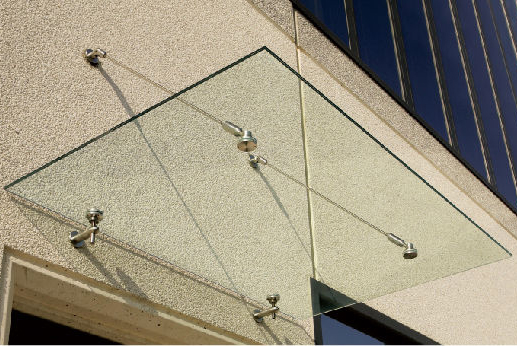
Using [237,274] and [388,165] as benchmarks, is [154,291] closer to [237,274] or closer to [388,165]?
[237,274]

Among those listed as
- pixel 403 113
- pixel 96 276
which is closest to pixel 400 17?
pixel 403 113

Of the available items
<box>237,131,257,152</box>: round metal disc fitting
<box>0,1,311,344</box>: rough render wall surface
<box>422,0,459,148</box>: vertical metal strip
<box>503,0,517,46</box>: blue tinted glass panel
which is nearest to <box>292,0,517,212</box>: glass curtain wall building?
<box>422,0,459,148</box>: vertical metal strip

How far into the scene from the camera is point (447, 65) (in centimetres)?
980

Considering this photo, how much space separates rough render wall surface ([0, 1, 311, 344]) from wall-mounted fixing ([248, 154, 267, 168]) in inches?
30.1

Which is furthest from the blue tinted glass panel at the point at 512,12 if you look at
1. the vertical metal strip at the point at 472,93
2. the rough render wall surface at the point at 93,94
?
the rough render wall surface at the point at 93,94

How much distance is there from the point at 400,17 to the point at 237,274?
5991mm

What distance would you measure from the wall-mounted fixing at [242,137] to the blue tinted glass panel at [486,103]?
301 inches

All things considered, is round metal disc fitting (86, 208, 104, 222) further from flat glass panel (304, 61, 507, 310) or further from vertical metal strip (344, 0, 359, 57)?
vertical metal strip (344, 0, 359, 57)

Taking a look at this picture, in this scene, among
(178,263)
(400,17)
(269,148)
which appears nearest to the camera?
(269,148)

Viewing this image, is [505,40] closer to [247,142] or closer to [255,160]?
[255,160]

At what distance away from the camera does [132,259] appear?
11.2ft

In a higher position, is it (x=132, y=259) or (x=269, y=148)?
(x=269, y=148)

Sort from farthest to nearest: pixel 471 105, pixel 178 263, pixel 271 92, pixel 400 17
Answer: pixel 471 105
pixel 400 17
pixel 178 263
pixel 271 92

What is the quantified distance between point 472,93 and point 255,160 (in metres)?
7.87
